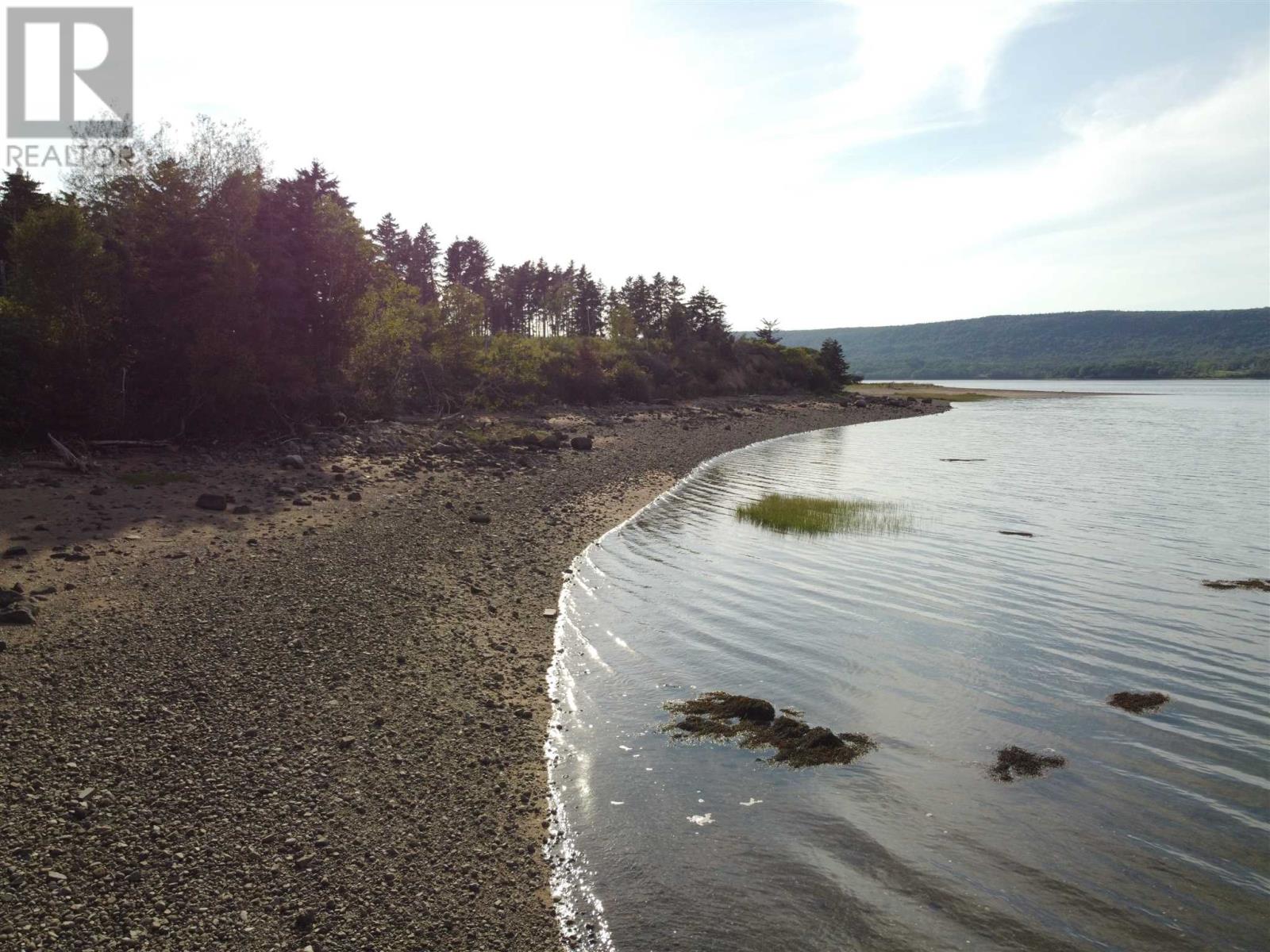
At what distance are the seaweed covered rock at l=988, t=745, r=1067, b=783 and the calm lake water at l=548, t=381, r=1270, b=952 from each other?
18 cm

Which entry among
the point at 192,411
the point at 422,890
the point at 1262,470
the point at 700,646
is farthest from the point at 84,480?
the point at 1262,470

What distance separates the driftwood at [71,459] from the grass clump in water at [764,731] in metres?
19.1

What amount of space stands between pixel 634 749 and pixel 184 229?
26.7 m

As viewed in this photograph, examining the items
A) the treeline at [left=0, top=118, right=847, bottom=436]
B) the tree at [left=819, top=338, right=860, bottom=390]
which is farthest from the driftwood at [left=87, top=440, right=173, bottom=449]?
the tree at [left=819, top=338, right=860, bottom=390]

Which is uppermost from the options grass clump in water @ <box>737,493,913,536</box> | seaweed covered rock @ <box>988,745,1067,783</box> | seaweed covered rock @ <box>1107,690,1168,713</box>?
grass clump in water @ <box>737,493,913,536</box>

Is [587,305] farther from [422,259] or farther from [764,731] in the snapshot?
[764,731]

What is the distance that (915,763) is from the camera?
32.6 feet

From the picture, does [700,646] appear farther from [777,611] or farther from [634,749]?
[634,749]

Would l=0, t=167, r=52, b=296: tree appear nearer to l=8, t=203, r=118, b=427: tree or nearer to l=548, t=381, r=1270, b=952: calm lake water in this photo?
l=8, t=203, r=118, b=427: tree

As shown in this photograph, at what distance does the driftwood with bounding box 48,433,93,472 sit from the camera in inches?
818

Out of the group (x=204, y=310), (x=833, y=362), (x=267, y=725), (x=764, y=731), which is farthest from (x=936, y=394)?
(x=267, y=725)

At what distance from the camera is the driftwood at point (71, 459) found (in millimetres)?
20766

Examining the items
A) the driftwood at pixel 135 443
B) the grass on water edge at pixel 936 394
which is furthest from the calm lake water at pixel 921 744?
the grass on water edge at pixel 936 394

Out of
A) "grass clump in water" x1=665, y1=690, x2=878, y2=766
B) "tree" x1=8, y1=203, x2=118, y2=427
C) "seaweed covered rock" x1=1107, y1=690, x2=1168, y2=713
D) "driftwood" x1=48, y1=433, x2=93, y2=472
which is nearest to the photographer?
"grass clump in water" x1=665, y1=690, x2=878, y2=766
